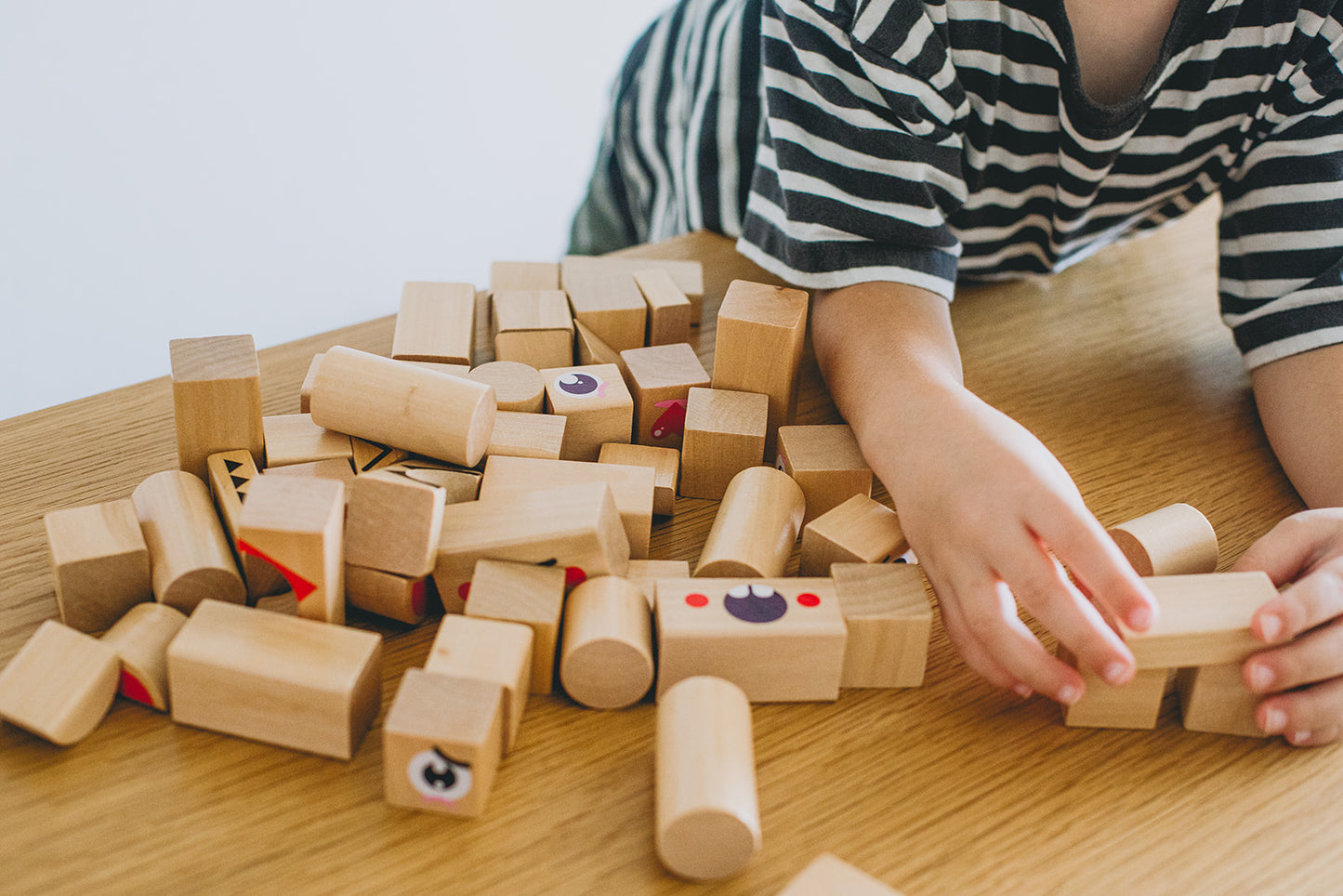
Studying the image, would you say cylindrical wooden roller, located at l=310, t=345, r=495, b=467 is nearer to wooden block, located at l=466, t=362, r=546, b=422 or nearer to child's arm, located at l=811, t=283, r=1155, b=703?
wooden block, located at l=466, t=362, r=546, b=422

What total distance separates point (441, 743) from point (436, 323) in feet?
1.12

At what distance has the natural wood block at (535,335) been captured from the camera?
28.1 inches

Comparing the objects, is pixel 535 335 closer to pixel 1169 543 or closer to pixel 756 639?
pixel 756 639

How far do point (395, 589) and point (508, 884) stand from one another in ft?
0.53

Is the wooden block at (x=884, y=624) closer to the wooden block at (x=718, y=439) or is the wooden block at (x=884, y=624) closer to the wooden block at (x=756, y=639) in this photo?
the wooden block at (x=756, y=639)

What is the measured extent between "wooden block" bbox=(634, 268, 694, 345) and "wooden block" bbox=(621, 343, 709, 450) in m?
0.05

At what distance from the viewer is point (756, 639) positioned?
1.70 ft

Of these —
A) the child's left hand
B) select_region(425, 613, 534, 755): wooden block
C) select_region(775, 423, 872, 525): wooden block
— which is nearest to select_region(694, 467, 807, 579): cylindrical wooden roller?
select_region(775, 423, 872, 525): wooden block

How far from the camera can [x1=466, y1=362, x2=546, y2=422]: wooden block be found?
651 mm

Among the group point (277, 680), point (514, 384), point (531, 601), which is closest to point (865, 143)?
point (514, 384)

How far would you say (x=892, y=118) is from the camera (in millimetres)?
720

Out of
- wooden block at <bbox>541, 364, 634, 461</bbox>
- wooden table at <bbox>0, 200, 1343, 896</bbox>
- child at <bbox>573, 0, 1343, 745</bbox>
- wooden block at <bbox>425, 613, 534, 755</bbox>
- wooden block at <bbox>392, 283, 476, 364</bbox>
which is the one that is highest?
child at <bbox>573, 0, 1343, 745</bbox>

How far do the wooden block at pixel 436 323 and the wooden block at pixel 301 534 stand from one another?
0.18 m

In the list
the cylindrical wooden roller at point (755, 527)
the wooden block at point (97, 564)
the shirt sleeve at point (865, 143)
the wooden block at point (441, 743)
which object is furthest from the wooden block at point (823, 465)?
the wooden block at point (97, 564)
